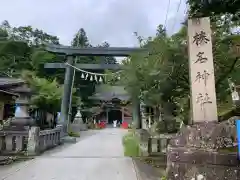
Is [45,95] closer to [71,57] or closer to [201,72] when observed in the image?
[71,57]

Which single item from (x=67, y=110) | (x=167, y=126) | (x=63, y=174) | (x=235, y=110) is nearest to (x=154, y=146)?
(x=167, y=126)

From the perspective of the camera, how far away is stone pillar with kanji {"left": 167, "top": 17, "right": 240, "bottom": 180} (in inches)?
199

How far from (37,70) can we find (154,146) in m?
26.0

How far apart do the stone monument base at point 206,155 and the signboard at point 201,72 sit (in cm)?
44

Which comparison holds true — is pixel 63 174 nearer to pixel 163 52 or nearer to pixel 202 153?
pixel 202 153

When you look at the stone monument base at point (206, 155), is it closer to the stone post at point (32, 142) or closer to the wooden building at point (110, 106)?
the stone post at point (32, 142)

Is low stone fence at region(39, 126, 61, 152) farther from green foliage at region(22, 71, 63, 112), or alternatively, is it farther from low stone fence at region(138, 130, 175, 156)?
green foliage at region(22, 71, 63, 112)

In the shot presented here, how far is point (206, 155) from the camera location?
5.11 m

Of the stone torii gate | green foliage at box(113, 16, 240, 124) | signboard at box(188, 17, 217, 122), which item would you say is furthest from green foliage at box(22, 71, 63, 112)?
signboard at box(188, 17, 217, 122)

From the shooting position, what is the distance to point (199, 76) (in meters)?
5.98

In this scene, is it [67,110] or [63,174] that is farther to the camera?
[67,110]

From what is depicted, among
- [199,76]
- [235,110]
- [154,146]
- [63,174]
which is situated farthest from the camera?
[154,146]

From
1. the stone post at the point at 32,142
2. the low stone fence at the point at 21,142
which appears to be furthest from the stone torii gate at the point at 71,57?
the stone post at the point at 32,142

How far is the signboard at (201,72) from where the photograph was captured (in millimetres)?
5816
